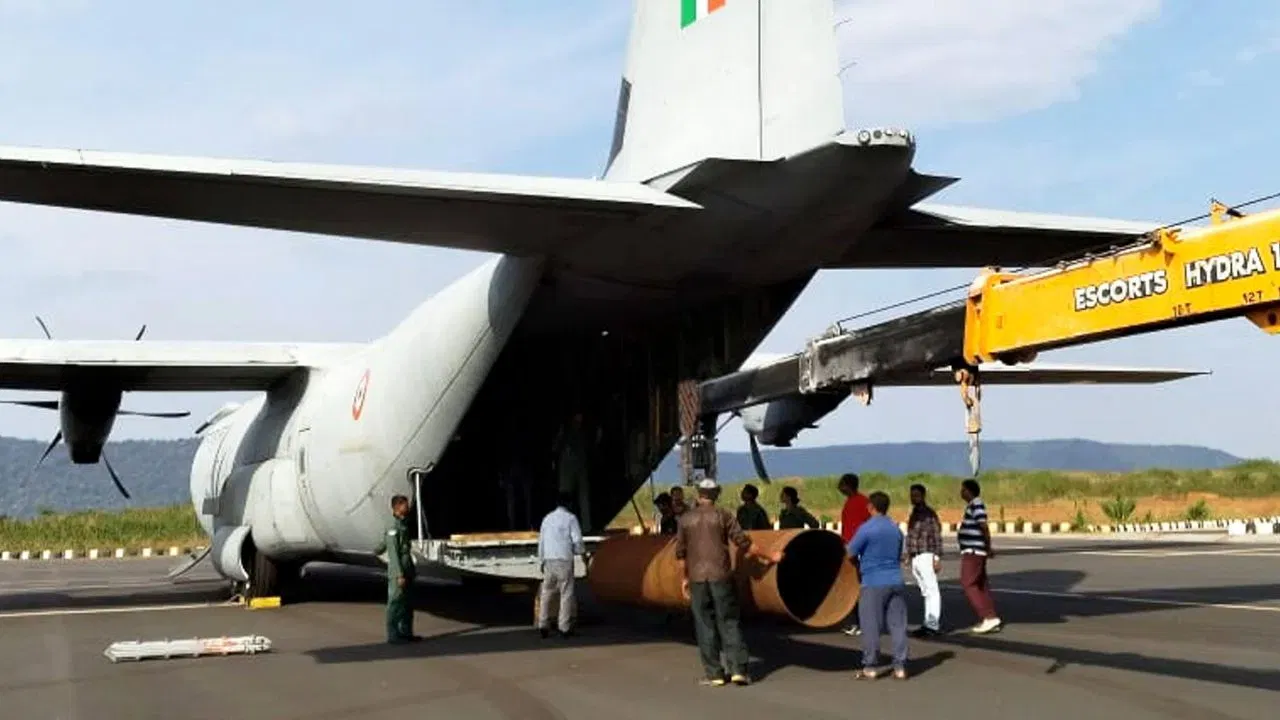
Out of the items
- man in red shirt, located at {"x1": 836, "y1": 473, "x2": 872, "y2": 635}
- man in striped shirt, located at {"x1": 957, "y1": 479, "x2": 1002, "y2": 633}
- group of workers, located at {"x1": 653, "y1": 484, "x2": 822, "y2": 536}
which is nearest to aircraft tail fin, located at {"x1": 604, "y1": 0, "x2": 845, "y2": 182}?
group of workers, located at {"x1": 653, "y1": 484, "x2": 822, "y2": 536}

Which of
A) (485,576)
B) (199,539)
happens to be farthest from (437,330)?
(199,539)

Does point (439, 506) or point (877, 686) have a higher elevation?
point (439, 506)

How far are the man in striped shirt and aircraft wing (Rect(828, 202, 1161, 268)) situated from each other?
91.2 inches

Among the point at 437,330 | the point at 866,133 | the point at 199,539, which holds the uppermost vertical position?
the point at 866,133

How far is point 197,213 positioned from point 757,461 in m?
7.96

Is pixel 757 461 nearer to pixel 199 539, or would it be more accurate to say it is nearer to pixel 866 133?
pixel 866 133

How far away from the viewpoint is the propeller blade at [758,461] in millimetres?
14828

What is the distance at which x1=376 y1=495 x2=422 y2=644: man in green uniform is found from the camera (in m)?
12.4

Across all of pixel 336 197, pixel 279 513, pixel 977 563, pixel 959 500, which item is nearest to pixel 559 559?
pixel 977 563

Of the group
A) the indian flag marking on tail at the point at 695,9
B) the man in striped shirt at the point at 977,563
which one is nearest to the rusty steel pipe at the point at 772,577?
the man in striped shirt at the point at 977,563

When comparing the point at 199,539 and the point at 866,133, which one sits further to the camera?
the point at 199,539

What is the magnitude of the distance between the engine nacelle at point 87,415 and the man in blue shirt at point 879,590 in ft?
43.7

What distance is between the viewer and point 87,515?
5281 cm

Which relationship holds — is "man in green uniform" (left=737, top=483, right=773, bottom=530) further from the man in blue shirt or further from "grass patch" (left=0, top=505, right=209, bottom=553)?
"grass patch" (left=0, top=505, right=209, bottom=553)
